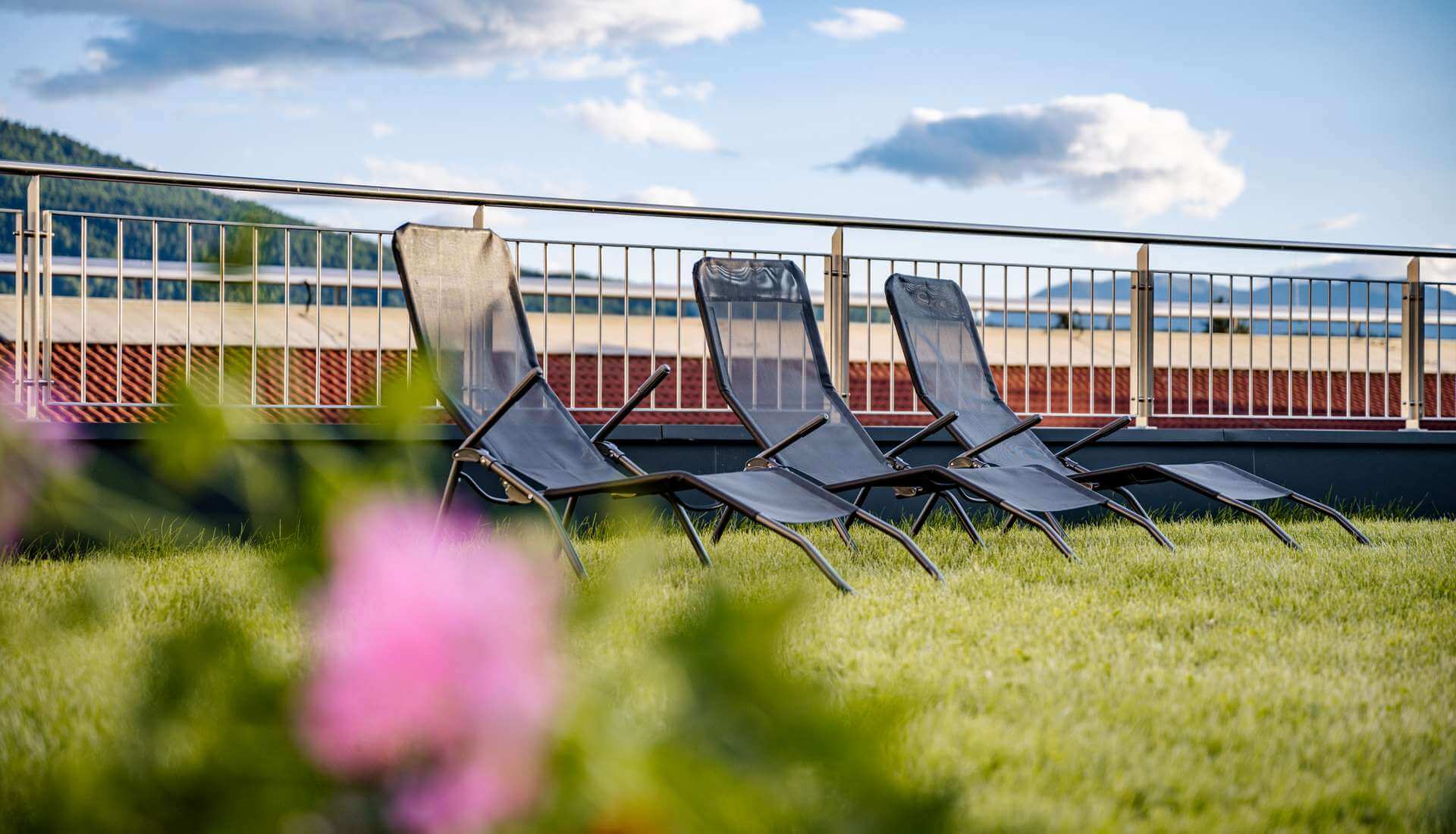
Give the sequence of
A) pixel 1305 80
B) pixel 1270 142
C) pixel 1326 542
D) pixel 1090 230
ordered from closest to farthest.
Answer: pixel 1326 542, pixel 1090 230, pixel 1305 80, pixel 1270 142

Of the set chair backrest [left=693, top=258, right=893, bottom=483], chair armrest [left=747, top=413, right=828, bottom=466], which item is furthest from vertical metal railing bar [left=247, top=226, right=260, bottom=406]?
chair backrest [left=693, top=258, right=893, bottom=483]

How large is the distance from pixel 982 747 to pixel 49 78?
1.61 metres

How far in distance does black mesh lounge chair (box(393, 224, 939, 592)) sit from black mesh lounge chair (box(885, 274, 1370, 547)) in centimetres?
152

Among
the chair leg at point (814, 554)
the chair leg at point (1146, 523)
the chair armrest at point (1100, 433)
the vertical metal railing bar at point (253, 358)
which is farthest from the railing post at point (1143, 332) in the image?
the vertical metal railing bar at point (253, 358)

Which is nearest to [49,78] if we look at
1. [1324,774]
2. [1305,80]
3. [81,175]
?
[1324,774]

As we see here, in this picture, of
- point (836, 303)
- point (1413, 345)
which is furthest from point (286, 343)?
point (1413, 345)

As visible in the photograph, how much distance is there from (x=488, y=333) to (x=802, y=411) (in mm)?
1379

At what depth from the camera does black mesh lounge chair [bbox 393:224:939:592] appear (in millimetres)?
3707

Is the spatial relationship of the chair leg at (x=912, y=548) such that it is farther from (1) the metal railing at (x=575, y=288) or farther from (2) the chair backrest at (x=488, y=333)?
(2) the chair backrest at (x=488, y=333)

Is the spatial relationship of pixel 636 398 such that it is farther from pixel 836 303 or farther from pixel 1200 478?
pixel 1200 478

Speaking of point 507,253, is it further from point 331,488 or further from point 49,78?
point 331,488

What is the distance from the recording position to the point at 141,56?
695 mm

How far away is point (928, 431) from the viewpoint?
491 centimetres

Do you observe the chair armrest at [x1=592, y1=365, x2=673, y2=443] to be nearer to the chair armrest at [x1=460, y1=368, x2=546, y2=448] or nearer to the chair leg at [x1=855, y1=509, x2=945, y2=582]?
the chair armrest at [x1=460, y1=368, x2=546, y2=448]
